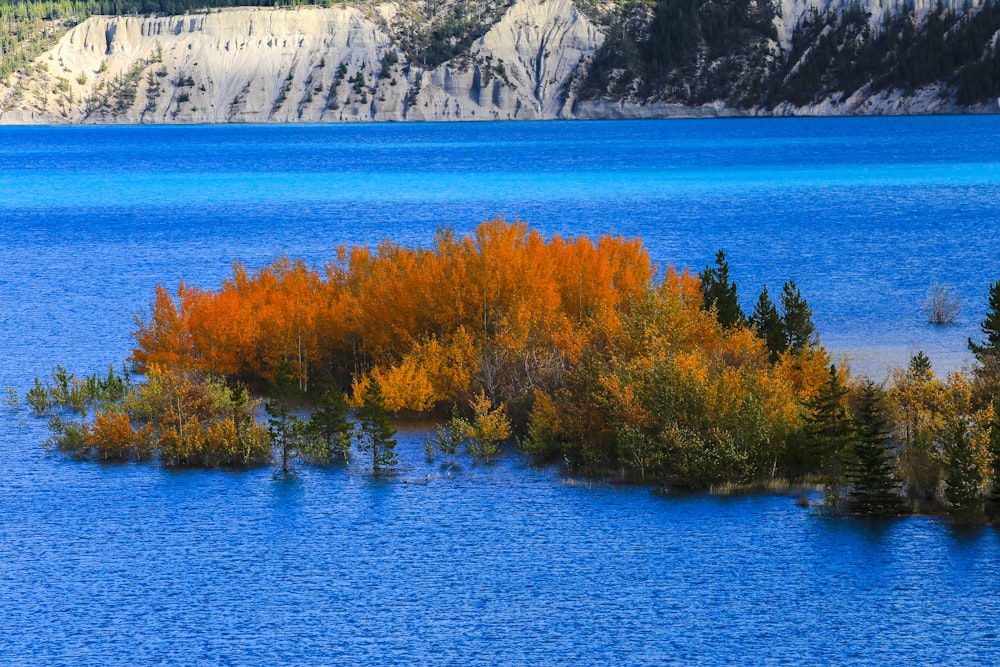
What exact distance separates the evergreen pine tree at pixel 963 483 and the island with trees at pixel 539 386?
0.17 ft

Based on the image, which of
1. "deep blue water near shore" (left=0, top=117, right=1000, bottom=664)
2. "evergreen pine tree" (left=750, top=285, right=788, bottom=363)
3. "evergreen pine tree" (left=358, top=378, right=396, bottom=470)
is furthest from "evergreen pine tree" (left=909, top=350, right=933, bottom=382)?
"evergreen pine tree" (left=358, top=378, right=396, bottom=470)

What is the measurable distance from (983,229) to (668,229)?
1990cm

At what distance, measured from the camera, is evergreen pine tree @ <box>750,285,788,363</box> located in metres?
44.3

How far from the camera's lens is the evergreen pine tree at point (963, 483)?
32.3 metres

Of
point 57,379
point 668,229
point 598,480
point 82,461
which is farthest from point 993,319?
point 668,229

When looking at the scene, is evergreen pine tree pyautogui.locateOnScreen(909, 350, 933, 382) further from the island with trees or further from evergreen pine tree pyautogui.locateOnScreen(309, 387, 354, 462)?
evergreen pine tree pyautogui.locateOnScreen(309, 387, 354, 462)

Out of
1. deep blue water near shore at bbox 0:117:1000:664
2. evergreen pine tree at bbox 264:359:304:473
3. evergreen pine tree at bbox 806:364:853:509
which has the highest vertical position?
evergreen pine tree at bbox 806:364:853:509

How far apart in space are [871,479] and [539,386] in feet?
35.0

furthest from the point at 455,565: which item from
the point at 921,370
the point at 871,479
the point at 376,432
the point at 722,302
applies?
the point at 722,302

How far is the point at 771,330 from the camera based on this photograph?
148 ft

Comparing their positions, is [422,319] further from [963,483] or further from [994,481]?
[994,481]

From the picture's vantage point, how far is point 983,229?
300 ft

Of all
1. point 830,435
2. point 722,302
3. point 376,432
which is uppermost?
point 722,302

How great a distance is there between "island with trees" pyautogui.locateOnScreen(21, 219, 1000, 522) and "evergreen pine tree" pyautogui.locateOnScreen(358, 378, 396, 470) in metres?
0.09
